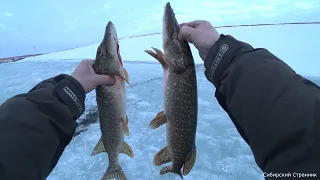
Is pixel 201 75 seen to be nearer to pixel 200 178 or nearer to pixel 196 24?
pixel 200 178

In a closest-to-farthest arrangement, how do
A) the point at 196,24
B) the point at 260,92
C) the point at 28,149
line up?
the point at 260,92 → the point at 28,149 → the point at 196,24

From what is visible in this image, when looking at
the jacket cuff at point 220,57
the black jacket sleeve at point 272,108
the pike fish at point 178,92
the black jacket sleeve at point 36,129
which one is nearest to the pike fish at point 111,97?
the pike fish at point 178,92

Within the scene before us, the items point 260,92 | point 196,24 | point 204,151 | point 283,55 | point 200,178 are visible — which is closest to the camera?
point 260,92

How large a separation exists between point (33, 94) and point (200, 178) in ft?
6.07

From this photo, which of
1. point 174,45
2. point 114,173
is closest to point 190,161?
point 114,173

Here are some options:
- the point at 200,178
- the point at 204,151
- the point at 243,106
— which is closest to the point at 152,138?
the point at 204,151

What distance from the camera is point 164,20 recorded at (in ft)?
5.76

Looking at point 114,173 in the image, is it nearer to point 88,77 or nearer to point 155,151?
point 88,77

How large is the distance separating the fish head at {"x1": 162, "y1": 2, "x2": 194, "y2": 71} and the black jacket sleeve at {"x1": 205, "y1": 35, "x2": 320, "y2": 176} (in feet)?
1.59

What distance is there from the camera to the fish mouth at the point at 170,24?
174 cm

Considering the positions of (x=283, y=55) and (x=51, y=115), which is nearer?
(x=51, y=115)

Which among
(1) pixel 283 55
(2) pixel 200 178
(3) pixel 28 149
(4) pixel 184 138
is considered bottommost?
(2) pixel 200 178

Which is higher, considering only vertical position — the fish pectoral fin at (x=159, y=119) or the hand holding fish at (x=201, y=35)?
the hand holding fish at (x=201, y=35)

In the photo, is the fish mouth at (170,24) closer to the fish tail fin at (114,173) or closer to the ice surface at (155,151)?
the fish tail fin at (114,173)
